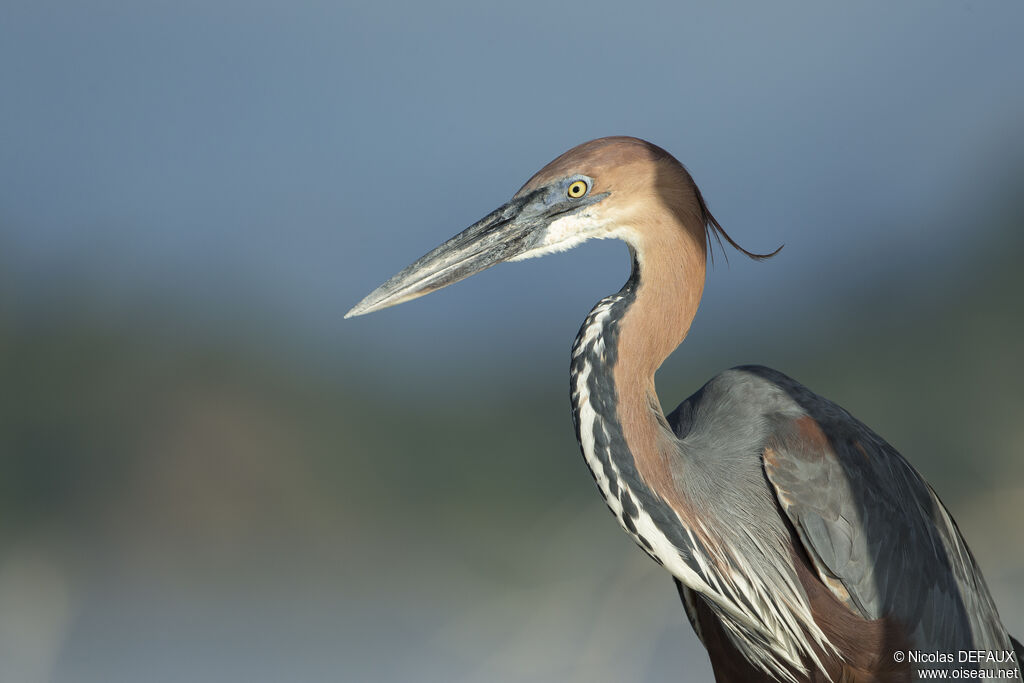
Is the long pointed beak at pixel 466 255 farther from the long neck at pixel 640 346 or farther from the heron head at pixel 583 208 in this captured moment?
the long neck at pixel 640 346

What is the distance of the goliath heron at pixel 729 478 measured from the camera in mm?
1969

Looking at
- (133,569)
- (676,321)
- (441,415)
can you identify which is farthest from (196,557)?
(676,321)

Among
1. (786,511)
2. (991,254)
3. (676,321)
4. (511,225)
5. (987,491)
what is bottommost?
(987,491)

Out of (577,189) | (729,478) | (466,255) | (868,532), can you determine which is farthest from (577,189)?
(868,532)

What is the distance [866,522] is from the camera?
80.7 inches

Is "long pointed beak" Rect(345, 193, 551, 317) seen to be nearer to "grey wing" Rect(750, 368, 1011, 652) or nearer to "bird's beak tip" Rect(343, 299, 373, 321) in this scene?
"bird's beak tip" Rect(343, 299, 373, 321)

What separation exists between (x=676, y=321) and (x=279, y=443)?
7194 millimetres

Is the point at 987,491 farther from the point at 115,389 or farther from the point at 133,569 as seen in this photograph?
the point at 115,389

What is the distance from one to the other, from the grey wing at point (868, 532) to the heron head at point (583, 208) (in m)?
0.51

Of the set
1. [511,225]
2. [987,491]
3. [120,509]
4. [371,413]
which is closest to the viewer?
[511,225]

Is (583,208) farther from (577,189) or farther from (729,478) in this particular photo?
(729,478)

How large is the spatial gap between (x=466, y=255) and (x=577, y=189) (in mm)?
317

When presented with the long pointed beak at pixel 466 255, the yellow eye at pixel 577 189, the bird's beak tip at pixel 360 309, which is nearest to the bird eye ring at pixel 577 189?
the yellow eye at pixel 577 189

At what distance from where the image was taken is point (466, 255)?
2271 millimetres
